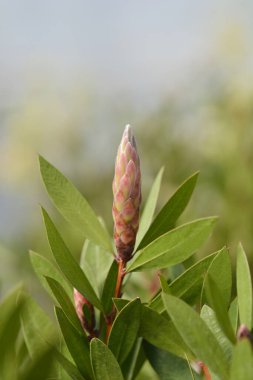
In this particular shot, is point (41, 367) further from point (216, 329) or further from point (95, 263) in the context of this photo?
point (95, 263)

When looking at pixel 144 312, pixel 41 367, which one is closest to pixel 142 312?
pixel 144 312

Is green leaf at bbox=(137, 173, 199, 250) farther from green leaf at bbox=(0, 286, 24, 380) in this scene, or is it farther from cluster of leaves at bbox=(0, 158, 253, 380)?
green leaf at bbox=(0, 286, 24, 380)

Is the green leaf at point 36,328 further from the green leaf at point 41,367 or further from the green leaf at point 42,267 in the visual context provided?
the green leaf at point 41,367

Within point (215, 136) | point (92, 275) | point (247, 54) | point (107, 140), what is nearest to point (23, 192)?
point (107, 140)

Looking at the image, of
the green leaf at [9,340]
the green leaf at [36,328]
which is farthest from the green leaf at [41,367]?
the green leaf at [36,328]

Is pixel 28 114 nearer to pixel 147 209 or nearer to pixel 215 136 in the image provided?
pixel 215 136

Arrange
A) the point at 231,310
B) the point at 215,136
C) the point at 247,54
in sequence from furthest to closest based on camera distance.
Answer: the point at 247,54, the point at 215,136, the point at 231,310
